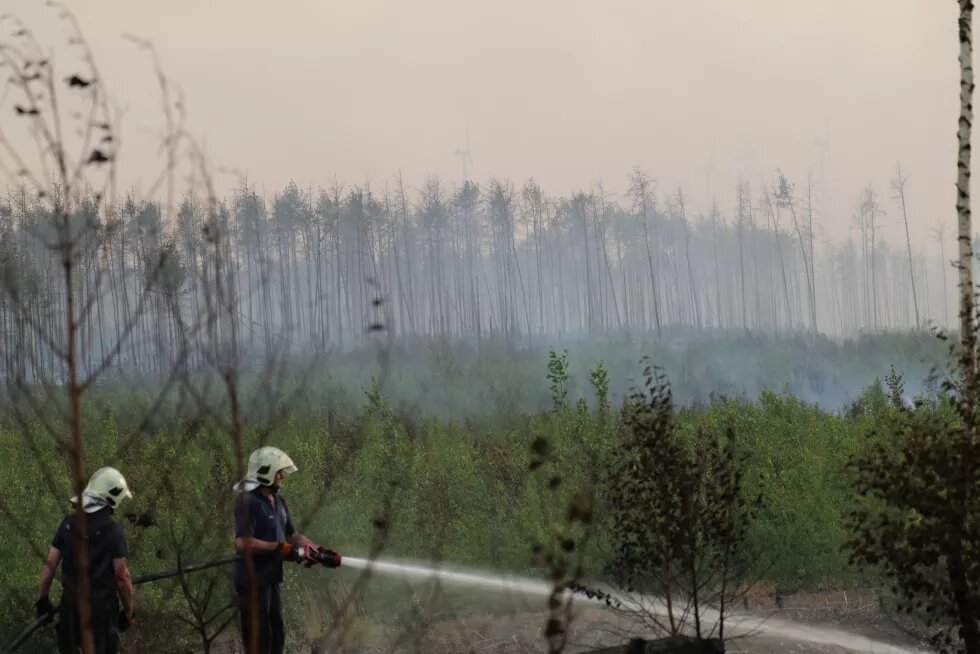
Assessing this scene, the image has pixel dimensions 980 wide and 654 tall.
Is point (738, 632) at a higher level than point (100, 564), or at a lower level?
lower

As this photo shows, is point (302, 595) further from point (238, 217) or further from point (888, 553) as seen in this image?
point (238, 217)

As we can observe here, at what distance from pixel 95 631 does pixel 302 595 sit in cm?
702

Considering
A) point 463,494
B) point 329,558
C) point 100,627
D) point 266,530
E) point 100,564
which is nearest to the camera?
point 100,564

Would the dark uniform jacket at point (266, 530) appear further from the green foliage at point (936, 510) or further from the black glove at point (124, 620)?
the green foliage at point (936, 510)

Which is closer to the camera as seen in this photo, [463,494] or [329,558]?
[329,558]

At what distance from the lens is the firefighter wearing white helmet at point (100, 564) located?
783cm

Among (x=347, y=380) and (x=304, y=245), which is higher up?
(x=304, y=245)

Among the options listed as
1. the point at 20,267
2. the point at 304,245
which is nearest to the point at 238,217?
the point at 304,245

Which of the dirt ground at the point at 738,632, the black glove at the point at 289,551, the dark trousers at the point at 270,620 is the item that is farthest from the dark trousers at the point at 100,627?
the dirt ground at the point at 738,632

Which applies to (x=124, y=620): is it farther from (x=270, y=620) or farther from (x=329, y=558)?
(x=329, y=558)

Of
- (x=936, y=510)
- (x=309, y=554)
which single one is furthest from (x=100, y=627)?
(x=936, y=510)

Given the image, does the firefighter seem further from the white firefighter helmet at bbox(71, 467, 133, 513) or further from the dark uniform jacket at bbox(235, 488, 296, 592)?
the white firefighter helmet at bbox(71, 467, 133, 513)

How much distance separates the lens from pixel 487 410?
35.3 metres

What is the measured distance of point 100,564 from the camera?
25.7 feet
